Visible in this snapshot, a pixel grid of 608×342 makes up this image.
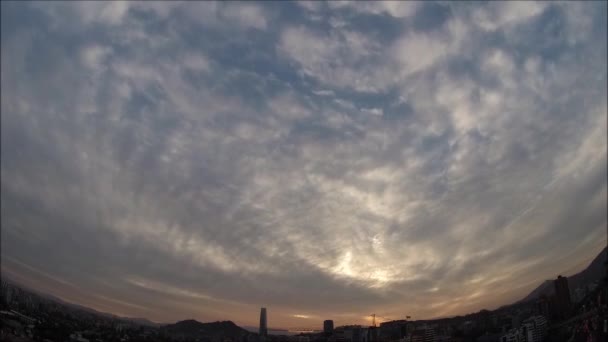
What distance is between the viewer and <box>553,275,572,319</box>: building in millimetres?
42125

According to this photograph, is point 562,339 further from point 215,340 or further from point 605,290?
point 215,340

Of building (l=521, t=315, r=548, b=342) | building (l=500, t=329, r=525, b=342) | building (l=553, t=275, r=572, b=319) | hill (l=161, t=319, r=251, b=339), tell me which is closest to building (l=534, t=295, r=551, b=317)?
building (l=553, t=275, r=572, b=319)

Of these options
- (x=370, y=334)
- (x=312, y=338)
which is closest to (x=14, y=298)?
(x=312, y=338)

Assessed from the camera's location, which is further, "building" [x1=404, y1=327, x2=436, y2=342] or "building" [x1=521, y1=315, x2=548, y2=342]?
"building" [x1=521, y1=315, x2=548, y2=342]

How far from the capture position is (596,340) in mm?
32719

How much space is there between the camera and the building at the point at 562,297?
42125mm

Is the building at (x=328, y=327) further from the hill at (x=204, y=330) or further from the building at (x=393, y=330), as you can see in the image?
the hill at (x=204, y=330)

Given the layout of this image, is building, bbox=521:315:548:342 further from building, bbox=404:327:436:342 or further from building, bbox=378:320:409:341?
building, bbox=378:320:409:341

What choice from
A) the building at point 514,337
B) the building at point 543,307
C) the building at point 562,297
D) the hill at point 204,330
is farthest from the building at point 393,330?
the hill at point 204,330

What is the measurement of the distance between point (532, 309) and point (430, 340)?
14.2m

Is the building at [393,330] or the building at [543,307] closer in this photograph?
the building at [393,330]

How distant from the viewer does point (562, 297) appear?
46.1 m

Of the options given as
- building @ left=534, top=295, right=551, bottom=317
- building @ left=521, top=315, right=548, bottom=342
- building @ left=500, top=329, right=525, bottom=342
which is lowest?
building @ left=500, top=329, right=525, bottom=342

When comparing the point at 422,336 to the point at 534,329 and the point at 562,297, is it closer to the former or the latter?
the point at 534,329
